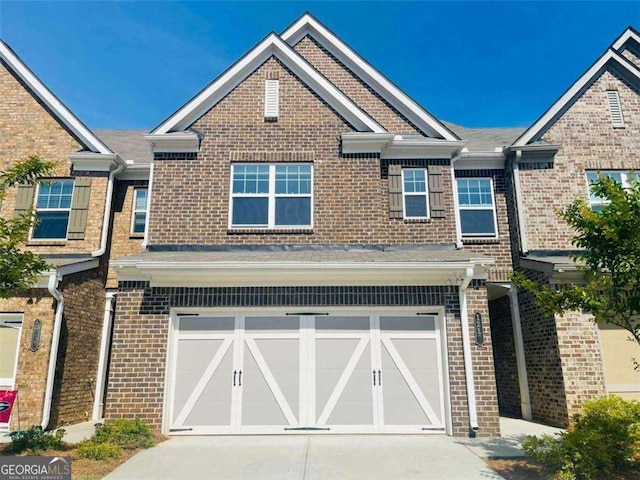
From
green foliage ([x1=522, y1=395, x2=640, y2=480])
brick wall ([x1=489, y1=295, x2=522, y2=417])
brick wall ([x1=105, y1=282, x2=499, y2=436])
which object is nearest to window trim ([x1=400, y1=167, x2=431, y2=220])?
brick wall ([x1=105, y1=282, x2=499, y2=436])

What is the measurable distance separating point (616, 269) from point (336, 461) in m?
5.21

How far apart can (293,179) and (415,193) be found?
308 centimetres

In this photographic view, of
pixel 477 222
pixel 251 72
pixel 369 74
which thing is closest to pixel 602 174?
pixel 477 222

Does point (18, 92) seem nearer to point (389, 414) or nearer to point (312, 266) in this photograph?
point (312, 266)

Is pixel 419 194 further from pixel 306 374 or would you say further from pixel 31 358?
pixel 31 358

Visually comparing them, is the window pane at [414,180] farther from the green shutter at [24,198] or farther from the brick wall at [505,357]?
the green shutter at [24,198]

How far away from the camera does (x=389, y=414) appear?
9672 millimetres

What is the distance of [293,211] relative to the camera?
37.7ft

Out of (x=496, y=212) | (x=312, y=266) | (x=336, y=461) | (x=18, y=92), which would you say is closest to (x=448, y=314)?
(x=312, y=266)

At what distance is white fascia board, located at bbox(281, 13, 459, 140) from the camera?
40.8 ft

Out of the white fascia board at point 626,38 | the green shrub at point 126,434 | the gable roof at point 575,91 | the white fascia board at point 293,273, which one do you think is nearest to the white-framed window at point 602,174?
the gable roof at point 575,91

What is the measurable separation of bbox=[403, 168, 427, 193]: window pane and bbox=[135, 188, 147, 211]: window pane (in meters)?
7.59

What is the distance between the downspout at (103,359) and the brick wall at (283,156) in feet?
11.1

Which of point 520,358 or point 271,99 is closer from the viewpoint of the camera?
point 271,99
